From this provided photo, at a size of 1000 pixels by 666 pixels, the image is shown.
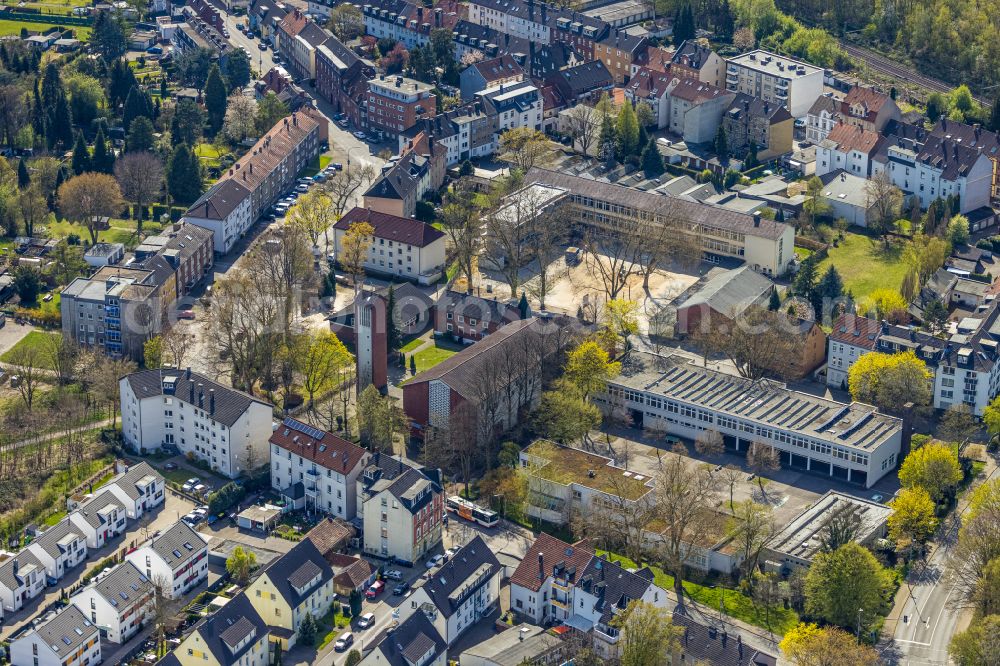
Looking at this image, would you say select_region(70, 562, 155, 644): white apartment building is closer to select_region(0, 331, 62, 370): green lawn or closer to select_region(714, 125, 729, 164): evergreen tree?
select_region(0, 331, 62, 370): green lawn

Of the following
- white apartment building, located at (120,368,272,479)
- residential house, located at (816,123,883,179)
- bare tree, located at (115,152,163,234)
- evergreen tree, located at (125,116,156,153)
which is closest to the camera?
white apartment building, located at (120,368,272,479)

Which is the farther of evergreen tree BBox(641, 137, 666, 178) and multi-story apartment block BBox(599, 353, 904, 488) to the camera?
evergreen tree BBox(641, 137, 666, 178)

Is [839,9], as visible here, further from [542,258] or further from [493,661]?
[493,661]

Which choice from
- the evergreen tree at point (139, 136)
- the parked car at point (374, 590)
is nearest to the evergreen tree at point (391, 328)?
the parked car at point (374, 590)

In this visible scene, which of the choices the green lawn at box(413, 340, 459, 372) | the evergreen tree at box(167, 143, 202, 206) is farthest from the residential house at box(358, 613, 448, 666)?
the evergreen tree at box(167, 143, 202, 206)

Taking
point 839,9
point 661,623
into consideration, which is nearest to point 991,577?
point 661,623

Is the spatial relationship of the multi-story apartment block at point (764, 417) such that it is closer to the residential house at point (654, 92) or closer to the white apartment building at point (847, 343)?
the white apartment building at point (847, 343)
